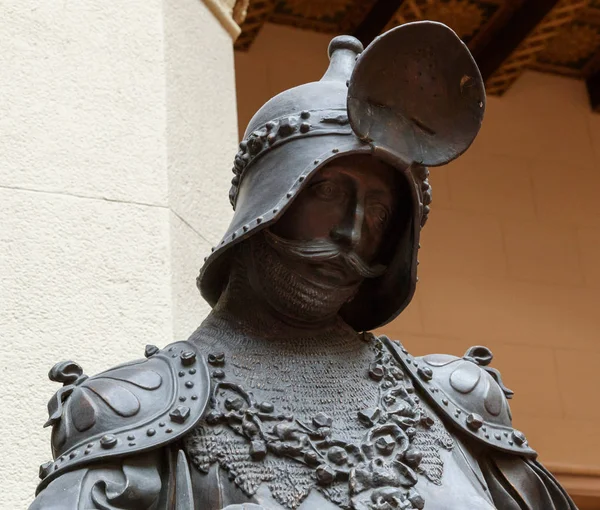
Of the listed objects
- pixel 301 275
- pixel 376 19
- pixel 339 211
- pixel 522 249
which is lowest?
pixel 522 249

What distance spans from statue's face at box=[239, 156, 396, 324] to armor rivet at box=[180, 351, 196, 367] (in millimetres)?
179

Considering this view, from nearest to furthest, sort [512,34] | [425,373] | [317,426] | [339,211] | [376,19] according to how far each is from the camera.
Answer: [317,426] → [339,211] → [425,373] → [376,19] → [512,34]

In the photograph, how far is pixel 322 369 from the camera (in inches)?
92.8

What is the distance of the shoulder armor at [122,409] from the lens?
2115 mm

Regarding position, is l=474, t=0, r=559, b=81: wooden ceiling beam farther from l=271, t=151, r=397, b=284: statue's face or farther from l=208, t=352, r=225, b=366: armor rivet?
l=208, t=352, r=225, b=366: armor rivet

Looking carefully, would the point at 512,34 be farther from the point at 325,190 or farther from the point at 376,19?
the point at 325,190

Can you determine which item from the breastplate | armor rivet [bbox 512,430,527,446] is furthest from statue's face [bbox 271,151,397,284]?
armor rivet [bbox 512,430,527,446]

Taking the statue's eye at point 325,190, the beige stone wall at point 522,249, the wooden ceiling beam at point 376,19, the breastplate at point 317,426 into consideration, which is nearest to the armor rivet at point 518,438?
the breastplate at point 317,426

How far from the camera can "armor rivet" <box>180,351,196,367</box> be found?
7.41ft

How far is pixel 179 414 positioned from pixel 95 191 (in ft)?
4.68

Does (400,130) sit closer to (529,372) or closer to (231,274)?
(231,274)

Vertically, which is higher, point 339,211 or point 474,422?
point 339,211

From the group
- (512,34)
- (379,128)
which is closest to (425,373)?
(379,128)

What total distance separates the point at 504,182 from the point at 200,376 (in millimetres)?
4337
